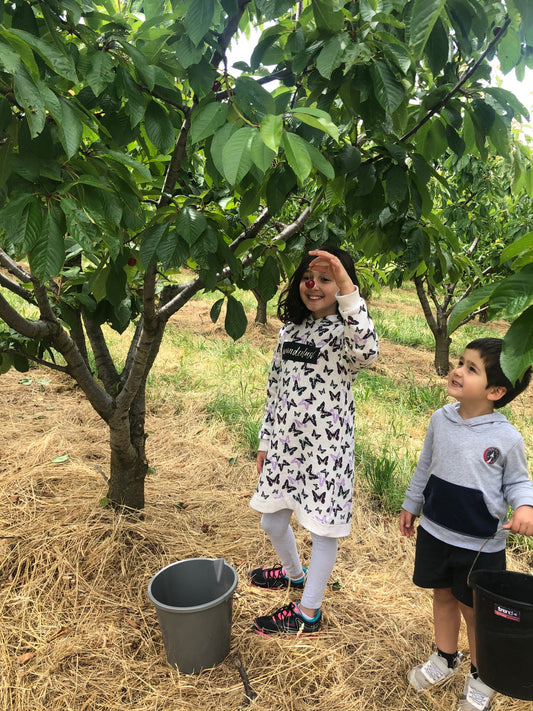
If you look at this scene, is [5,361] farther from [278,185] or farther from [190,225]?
[278,185]

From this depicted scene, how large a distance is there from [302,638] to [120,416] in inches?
43.2

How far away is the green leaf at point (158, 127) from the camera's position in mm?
1227

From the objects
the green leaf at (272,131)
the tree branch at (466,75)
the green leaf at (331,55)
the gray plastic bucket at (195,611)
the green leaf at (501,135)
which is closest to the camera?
the green leaf at (272,131)

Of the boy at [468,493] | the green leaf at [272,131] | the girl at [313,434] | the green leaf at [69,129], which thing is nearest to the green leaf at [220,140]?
the green leaf at [272,131]

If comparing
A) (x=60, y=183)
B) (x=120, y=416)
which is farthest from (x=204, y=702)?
(x=60, y=183)

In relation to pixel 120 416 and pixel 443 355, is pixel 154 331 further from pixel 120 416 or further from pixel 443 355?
pixel 443 355

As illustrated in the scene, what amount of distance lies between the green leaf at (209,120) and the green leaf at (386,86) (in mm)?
349

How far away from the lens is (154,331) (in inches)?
72.5

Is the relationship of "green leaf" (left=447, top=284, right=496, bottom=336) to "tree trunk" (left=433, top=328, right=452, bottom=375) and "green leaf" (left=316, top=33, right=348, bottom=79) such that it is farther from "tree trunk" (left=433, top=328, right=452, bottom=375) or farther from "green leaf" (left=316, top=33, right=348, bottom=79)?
"tree trunk" (left=433, top=328, right=452, bottom=375)

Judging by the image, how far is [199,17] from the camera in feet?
3.03

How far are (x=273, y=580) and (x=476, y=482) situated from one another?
1.04 m

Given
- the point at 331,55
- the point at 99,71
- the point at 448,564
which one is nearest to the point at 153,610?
the point at 448,564

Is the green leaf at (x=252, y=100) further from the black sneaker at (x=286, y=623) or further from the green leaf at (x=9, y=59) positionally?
the black sneaker at (x=286, y=623)

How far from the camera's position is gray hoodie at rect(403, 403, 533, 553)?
4.75 ft
